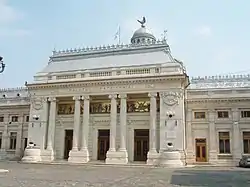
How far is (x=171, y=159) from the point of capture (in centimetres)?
2569

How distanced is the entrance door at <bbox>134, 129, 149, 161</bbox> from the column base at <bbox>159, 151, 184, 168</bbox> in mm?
4098

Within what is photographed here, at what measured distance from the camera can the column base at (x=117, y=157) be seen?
27953 mm

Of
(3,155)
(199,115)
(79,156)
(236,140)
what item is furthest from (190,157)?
(3,155)

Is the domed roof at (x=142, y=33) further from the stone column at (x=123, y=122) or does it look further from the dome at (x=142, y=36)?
the stone column at (x=123, y=122)

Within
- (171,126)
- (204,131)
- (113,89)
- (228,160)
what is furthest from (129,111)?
(228,160)

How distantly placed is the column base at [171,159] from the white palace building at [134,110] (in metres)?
1.29

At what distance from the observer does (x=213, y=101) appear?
1208 inches

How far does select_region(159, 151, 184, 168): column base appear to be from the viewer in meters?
25.4

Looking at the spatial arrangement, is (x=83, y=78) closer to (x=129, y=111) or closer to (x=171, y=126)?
(x=129, y=111)

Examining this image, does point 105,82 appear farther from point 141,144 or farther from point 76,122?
point 141,144

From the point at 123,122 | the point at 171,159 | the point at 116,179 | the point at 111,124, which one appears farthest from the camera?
the point at 111,124

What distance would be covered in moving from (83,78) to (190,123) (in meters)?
11.6

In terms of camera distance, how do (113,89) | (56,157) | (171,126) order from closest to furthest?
(171,126)
(113,89)
(56,157)

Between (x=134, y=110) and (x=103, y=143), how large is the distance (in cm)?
466
